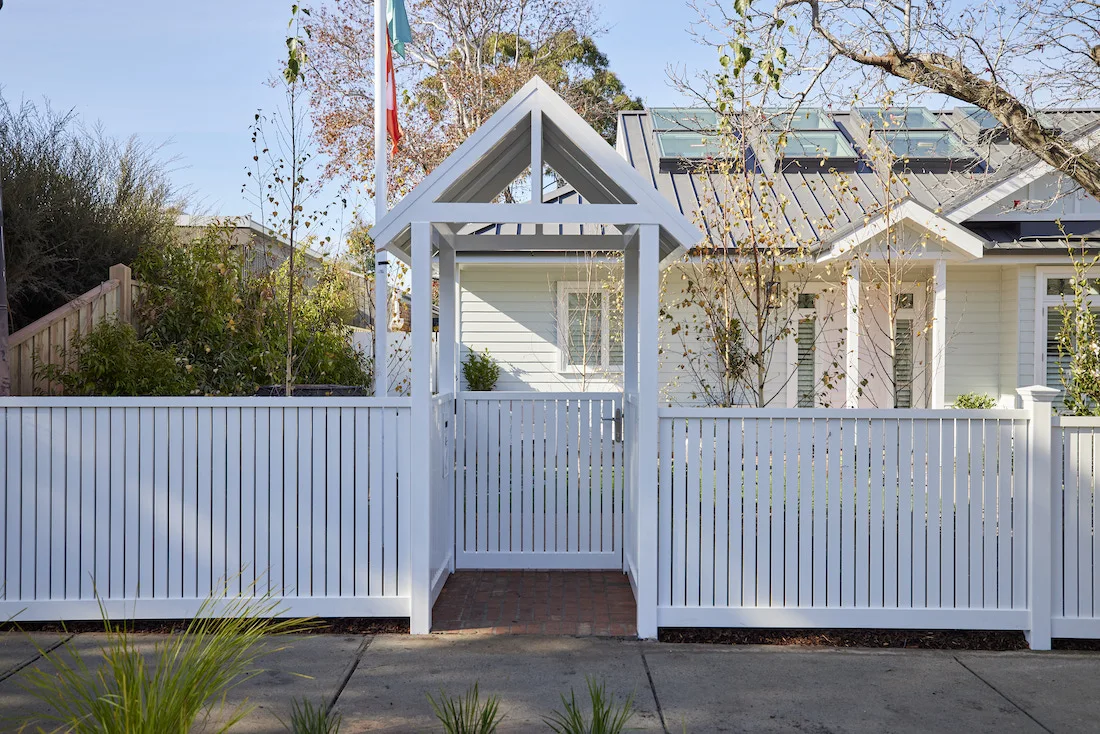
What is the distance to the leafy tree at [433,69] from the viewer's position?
22609 mm

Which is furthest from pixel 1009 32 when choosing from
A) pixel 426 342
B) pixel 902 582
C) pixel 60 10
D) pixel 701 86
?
pixel 60 10

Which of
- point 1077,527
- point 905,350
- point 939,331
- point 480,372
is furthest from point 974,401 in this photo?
point 1077,527

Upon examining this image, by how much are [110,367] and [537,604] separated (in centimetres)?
442

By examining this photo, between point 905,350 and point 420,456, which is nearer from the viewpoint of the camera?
point 420,456

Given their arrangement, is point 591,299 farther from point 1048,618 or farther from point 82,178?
point 1048,618

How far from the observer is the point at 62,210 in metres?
9.55

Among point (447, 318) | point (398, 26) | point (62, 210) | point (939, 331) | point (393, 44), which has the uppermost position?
point (398, 26)

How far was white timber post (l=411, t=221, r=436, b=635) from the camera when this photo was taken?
5.61m

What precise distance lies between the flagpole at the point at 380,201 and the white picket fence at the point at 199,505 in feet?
13.5

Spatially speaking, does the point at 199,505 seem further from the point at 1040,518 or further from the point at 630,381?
the point at 1040,518

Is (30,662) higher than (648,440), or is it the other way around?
(648,440)

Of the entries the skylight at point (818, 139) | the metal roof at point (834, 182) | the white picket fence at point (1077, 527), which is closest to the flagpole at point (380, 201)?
the metal roof at point (834, 182)

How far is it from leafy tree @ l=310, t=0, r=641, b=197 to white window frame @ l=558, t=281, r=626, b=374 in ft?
30.9

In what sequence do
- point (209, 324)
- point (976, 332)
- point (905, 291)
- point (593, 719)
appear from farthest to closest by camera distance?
point (976, 332)
point (905, 291)
point (209, 324)
point (593, 719)
